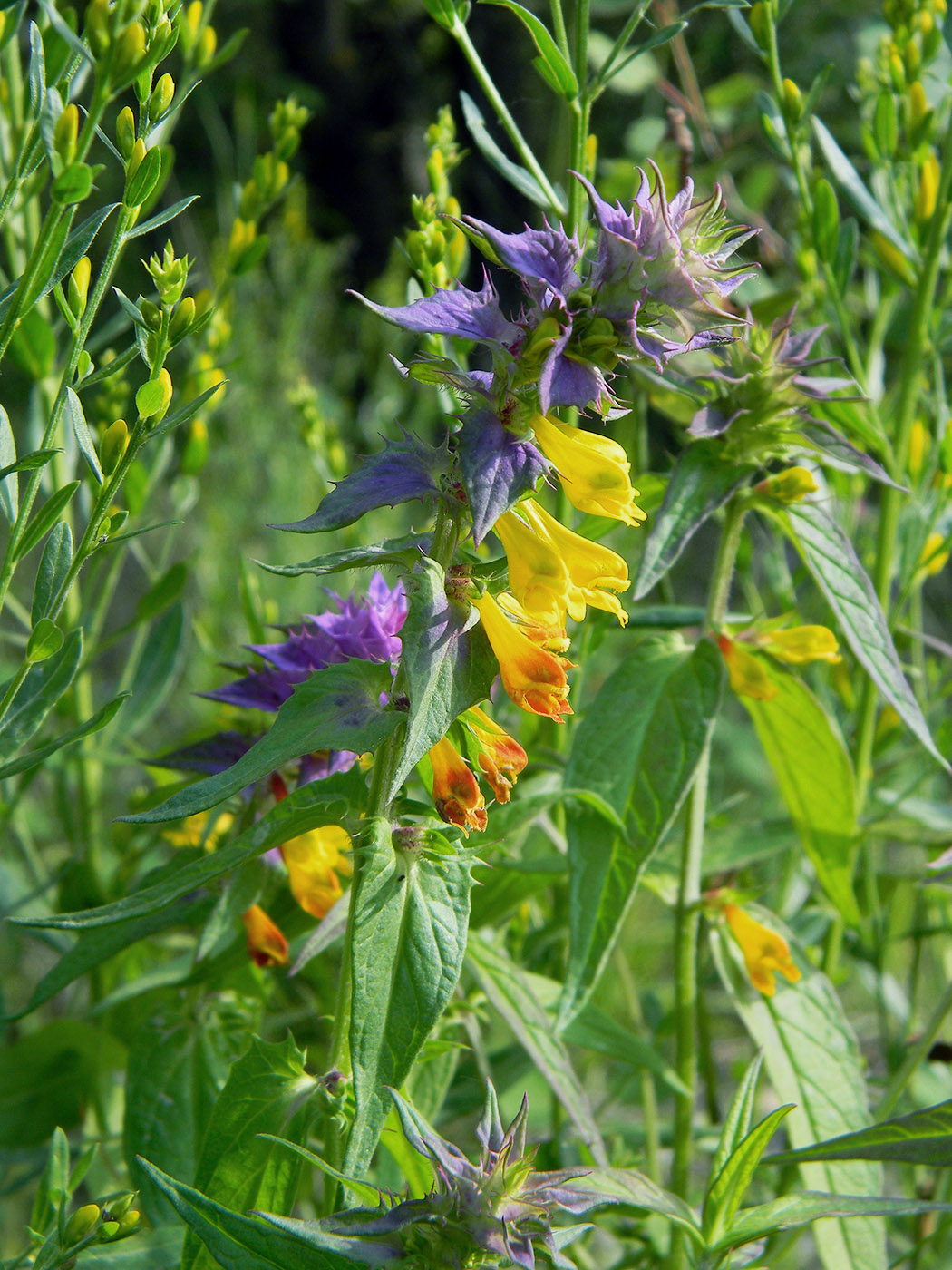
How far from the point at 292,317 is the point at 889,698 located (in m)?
1.18

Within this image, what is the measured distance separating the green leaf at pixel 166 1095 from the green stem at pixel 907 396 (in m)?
0.40

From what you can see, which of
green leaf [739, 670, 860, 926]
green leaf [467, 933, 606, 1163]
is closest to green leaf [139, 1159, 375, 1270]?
green leaf [467, 933, 606, 1163]

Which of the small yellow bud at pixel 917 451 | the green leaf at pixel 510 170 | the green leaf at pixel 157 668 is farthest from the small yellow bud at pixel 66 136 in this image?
the small yellow bud at pixel 917 451

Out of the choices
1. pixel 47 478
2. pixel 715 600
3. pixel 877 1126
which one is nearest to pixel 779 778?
pixel 715 600

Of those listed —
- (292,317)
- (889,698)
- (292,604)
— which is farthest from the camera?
(292,317)

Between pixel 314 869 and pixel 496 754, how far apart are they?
0.13 metres

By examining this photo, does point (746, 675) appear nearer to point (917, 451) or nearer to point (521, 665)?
point (521, 665)

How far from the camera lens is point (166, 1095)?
21.3 inches

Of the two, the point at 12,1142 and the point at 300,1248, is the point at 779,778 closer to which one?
the point at 300,1248

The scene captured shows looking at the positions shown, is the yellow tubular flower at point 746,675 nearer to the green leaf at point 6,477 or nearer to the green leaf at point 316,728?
the green leaf at point 316,728

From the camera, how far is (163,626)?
77 centimetres

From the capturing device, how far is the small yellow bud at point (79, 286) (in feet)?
1.29

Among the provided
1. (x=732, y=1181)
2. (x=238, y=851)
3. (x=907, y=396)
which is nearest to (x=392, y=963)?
(x=238, y=851)

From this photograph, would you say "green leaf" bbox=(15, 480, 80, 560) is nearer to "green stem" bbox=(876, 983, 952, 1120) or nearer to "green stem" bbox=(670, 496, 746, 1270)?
"green stem" bbox=(670, 496, 746, 1270)
